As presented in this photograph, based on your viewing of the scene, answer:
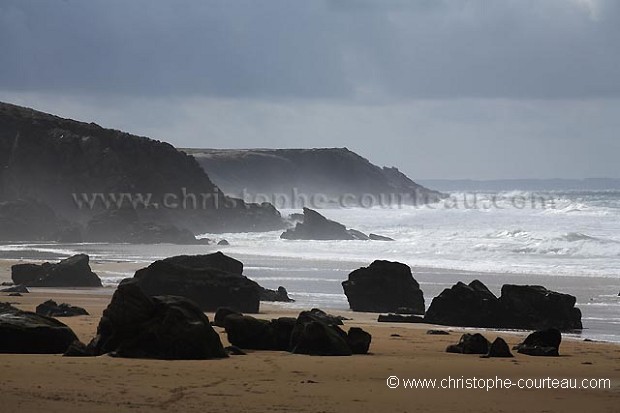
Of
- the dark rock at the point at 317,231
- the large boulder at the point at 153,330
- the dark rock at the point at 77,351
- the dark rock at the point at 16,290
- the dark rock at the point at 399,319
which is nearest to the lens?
the large boulder at the point at 153,330

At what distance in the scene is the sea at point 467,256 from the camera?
2739 cm

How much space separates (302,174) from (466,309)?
543ft

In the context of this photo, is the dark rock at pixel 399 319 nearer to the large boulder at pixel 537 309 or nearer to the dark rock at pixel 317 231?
the large boulder at pixel 537 309

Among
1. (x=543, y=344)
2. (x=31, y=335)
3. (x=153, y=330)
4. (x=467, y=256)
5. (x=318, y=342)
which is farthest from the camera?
(x=467, y=256)

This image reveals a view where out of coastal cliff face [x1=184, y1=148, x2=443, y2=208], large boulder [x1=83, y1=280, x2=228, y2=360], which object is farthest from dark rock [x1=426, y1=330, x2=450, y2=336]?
coastal cliff face [x1=184, y1=148, x2=443, y2=208]

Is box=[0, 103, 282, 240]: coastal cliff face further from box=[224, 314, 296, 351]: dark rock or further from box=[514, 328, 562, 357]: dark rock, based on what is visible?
box=[514, 328, 562, 357]: dark rock

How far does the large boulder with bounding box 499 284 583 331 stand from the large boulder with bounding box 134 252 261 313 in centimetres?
518

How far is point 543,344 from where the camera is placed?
15.2 meters

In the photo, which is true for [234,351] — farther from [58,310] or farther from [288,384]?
[58,310]

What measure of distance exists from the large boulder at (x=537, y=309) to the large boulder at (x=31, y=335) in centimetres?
951

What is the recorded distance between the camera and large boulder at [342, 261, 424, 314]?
23531 millimetres

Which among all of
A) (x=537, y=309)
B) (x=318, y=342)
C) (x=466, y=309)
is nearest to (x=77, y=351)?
(x=318, y=342)

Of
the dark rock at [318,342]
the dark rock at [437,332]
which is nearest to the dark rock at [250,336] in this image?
the dark rock at [318,342]

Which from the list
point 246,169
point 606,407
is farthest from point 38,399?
point 246,169
